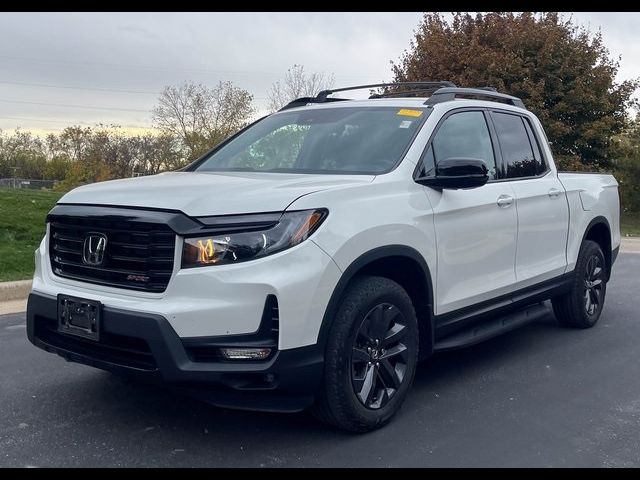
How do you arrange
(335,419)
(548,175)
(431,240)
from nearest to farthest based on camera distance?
(335,419) < (431,240) < (548,175)

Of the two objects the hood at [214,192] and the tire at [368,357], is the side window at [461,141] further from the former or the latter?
the tire at [368,357]

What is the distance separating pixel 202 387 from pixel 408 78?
17646mm

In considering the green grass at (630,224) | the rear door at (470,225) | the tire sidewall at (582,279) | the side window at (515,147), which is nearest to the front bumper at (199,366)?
the rear door at (470,225)

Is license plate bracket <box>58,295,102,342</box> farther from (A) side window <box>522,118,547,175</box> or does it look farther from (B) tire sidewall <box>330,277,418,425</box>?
(A) side window <box>522,118,547,175</box>

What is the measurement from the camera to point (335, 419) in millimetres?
3854

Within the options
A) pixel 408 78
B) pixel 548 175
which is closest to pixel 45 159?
pixel 408 78

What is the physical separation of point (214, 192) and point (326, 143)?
1.45 m

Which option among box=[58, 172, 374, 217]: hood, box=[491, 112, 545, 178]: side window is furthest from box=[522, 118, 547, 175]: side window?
box=[58, 172, 374, 217]: hood

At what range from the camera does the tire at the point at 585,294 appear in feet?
21.0

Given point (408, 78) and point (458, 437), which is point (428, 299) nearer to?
point (458, 437)

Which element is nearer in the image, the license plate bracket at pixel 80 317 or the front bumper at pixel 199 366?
the front bumper at pixel 199 366

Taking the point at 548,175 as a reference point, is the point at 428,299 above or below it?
below

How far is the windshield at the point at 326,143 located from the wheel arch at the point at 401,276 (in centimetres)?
58

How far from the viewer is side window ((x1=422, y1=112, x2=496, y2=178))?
4.70 metres
